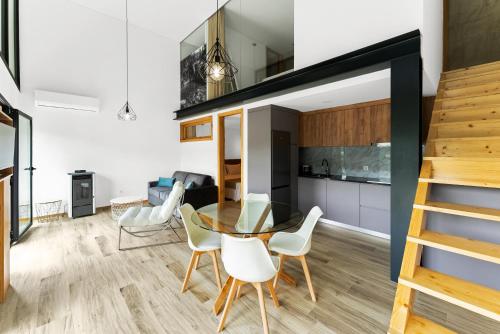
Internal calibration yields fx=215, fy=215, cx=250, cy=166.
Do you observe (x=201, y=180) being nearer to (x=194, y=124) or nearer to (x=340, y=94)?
(x=194, y=124)

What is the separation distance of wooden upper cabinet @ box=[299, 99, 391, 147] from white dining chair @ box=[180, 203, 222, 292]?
3.13m

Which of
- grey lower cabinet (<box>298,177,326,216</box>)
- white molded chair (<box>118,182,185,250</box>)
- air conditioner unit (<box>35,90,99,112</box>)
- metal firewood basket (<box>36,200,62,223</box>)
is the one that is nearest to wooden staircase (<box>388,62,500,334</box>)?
grey lower cabinet (<box>298,177,326,216</box>)

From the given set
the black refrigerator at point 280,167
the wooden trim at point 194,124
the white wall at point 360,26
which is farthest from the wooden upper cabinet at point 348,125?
the wooden trim at point 194,124

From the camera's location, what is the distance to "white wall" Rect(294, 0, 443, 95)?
2.34 m

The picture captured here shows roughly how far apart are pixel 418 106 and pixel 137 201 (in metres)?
4.86

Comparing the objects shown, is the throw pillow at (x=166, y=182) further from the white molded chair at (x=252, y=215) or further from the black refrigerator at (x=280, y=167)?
the white molded chair at (x=252, y=215)

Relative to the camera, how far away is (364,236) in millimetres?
3629

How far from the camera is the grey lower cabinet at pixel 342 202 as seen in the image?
12.5ft

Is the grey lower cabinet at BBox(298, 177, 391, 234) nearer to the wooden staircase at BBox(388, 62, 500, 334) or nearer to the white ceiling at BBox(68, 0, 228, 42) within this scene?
the wooden staircase at BBox(388, 62, 500, 334)

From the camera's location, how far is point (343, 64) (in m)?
2.71

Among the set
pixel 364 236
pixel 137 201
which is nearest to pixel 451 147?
pixel 364 236

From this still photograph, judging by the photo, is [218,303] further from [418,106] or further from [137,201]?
[137,201]

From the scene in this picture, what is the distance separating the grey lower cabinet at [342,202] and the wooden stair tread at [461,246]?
90.5 inches

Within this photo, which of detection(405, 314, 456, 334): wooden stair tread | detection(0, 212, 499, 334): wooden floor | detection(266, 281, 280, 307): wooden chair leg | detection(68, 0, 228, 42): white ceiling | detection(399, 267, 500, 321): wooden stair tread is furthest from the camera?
detection(68, 0, 228, 42): white ceiling
